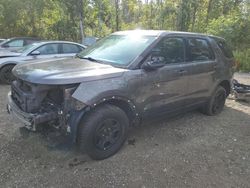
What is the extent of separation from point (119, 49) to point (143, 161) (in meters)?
1.78

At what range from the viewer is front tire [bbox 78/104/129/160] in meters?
3.49

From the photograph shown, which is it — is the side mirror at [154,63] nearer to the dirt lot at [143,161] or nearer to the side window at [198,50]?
the side window at [198,50]

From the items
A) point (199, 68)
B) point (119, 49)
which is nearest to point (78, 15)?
point (199, 68)

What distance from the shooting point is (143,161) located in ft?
12.5

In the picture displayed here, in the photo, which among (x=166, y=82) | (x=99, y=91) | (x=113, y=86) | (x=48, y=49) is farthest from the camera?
(x=48, y=49)

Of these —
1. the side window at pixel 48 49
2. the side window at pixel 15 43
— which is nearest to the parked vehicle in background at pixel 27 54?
the side window at pixel 48 49

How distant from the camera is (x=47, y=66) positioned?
3.91 meters

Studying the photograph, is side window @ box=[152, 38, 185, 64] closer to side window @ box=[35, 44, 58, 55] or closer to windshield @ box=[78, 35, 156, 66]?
windshield @ box=[78, 35, 156, 66]

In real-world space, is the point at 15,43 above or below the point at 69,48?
below

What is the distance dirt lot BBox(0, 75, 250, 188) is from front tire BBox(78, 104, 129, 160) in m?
0.16

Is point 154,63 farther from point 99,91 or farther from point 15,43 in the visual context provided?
point 15,43

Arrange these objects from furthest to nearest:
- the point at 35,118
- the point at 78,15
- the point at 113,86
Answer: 1. the point at 78,15
2. the point at 113,86
3. the point at 35,118

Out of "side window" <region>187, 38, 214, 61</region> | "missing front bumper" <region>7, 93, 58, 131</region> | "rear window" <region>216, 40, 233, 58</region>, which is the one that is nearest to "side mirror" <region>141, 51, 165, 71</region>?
"side window" <region>187, 38, 214, 61</region>

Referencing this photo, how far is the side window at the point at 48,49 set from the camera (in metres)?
8.31
